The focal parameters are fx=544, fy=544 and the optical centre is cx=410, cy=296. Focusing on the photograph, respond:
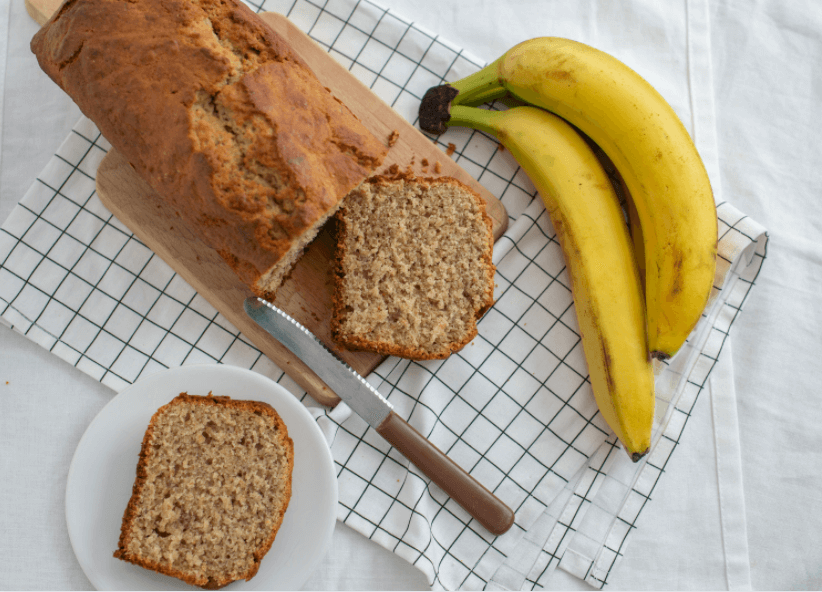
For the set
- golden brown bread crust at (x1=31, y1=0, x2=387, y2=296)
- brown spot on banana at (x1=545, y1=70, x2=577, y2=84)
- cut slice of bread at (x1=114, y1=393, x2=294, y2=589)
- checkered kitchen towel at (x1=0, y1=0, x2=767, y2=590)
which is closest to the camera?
golden brown bread crust at (x1=31, y1=0, x2=387, y2=296)

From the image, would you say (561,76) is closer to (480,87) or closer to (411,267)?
(480,87)

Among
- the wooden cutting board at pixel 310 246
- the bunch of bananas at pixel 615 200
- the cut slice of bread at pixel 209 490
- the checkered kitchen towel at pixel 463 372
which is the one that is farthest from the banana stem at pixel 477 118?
the cut slice of bread at pixel 209 490

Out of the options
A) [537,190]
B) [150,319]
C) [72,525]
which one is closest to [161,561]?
→ [72,525]

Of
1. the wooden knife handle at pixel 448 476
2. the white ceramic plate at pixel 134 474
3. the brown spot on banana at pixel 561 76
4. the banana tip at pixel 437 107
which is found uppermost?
the brown spot on banana at pixel 561 76

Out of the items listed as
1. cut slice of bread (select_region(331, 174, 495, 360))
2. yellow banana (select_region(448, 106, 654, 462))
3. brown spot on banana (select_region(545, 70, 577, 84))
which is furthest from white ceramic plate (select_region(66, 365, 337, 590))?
brown spot on banana (select_region(545, 70, 577, 84))

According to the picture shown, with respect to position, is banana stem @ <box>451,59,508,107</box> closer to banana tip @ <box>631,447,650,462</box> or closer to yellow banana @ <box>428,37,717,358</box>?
yellow banana @ <box>428,37,717,358</box>

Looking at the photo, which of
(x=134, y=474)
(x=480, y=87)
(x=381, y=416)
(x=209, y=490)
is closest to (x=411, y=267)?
(x=381, y=416)

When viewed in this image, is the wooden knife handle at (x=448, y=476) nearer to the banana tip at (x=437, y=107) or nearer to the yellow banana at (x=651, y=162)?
the yellow banana at (x=651, y=162)
